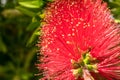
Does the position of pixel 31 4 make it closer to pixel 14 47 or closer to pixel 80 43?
pixel 80 43

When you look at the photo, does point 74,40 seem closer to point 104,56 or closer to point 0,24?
point 104,56

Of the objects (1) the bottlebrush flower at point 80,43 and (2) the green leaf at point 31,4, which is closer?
(1) the bottlebrush flower at point 80,43

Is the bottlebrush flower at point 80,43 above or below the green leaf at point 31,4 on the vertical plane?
below

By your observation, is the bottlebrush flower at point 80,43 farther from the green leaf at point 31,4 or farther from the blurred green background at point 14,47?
the blurred green background at point 14,47

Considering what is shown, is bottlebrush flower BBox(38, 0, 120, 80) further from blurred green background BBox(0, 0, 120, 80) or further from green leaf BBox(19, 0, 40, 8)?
blurred green background BBox(0, 0, 120, 80)

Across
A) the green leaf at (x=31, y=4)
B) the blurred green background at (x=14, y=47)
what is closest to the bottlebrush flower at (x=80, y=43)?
the green leaf at (x=31, y=4)

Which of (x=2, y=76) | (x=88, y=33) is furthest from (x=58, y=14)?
(x=2, y=76)

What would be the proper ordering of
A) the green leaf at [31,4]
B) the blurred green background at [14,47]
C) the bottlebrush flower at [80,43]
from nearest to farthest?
the bottlebrush flower at [80,43], the green leaf at [31,4], the blurred green background at [14,47]

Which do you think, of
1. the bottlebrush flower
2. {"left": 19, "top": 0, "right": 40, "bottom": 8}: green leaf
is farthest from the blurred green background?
the bottlebrush flower

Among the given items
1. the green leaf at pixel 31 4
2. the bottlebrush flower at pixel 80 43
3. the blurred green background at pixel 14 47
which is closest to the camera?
the bottlebrush flower at pixel 80 43
